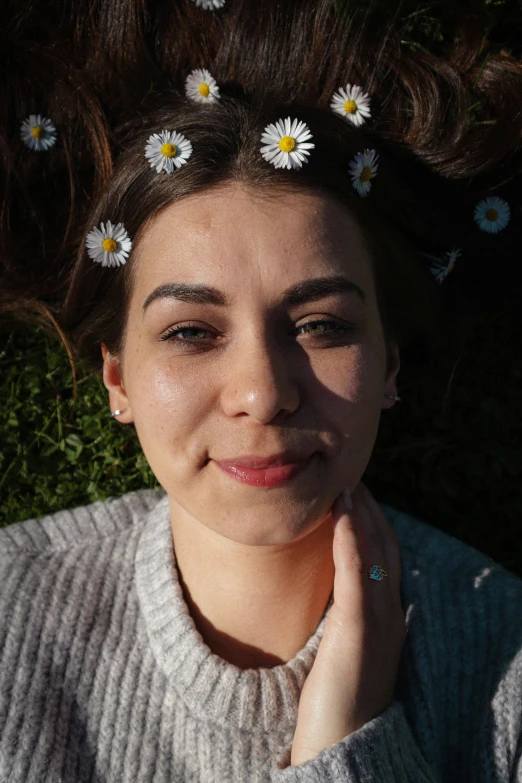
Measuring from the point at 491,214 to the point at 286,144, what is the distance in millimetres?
1069

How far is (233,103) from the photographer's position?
9.34ft

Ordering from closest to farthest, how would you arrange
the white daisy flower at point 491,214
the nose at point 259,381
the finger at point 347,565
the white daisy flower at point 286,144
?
the nose at point 259,381
the white daisy flower at point 286,144
the finger at point 347,565
the white daisy flower at point 491,214

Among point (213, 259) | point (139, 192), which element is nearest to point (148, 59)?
point (139, 192)

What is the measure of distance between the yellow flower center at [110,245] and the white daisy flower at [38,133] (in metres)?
0.71

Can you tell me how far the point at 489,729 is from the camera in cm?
281

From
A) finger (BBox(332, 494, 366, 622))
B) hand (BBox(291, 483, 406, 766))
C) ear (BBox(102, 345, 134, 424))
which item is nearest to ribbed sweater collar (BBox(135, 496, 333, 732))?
hand (BBox(291, 483, 406, 766))

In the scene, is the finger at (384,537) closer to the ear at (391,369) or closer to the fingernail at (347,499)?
the fingernail at (347,499)

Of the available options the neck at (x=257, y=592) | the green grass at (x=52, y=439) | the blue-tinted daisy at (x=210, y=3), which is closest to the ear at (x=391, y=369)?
the neck at (x=257, y=592)

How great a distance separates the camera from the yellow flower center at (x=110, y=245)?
2758 mm

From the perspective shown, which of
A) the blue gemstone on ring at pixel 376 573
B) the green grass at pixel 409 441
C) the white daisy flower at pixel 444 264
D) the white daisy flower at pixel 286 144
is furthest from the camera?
the green grass at pixel 409 441

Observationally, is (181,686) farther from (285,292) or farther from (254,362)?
(285,292)

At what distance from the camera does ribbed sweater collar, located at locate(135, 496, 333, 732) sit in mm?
2807

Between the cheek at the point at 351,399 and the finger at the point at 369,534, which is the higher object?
the cheek at the point at 351,399

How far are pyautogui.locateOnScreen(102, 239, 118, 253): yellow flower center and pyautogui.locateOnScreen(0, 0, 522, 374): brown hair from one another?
14 cm
